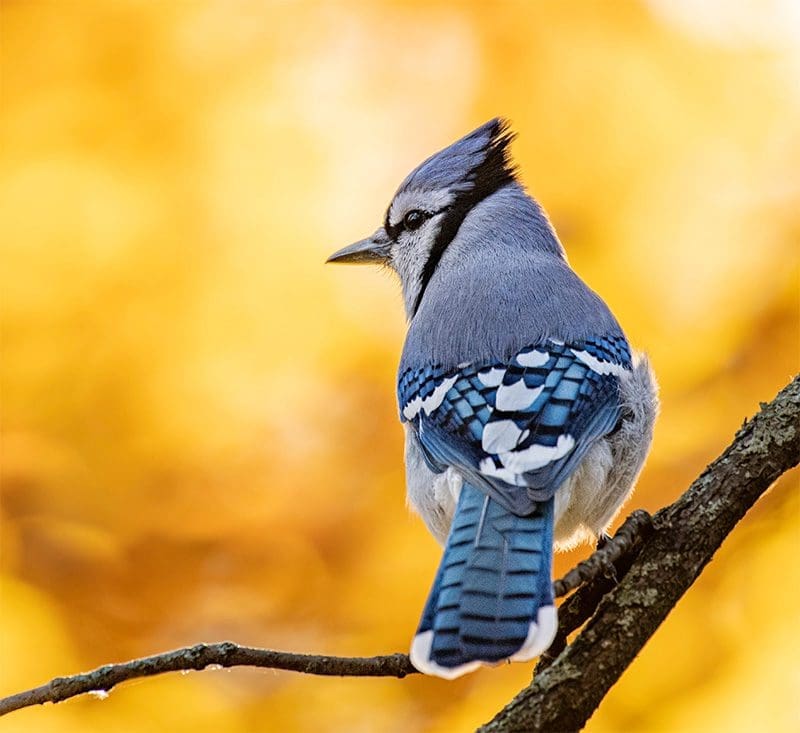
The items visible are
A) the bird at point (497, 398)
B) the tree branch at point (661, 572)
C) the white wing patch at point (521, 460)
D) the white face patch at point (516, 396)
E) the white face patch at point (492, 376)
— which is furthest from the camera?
the white face patch at point (492, 376)

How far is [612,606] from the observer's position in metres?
2.03

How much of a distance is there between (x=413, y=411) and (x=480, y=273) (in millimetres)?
611

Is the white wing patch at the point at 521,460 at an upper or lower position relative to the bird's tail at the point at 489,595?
upper

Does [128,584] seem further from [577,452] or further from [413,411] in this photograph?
[577,452]

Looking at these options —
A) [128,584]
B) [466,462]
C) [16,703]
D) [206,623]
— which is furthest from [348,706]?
[16,703]

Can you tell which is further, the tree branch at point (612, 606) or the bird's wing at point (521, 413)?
the bird's wing at point (521, 413)

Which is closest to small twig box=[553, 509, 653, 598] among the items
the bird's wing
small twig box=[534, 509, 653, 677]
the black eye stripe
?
small twig box=[534, 509, 653, 677]

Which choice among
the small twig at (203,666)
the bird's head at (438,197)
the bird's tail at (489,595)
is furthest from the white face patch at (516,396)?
the bird's head at (438,197)

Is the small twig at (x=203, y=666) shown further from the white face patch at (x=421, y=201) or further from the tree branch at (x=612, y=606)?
the white face patch at (x=421, y=201)

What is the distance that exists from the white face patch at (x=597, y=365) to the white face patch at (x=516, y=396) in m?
0.19

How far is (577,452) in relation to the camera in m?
2.37

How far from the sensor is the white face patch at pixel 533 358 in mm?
2615

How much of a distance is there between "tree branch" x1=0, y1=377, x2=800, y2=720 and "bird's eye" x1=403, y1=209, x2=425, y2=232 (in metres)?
1.59

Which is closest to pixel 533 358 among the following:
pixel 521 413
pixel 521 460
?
pixel 521 413
